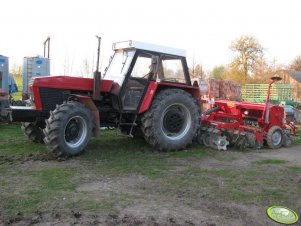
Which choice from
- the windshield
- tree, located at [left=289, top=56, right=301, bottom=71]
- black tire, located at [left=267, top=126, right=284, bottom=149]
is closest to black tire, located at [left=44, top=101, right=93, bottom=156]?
the windshield

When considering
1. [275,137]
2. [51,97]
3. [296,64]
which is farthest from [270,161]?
[296,64]

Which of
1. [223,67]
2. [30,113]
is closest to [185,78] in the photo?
[30,113]

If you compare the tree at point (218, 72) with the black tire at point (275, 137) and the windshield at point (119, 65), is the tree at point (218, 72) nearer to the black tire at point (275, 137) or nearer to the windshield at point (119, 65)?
the black tire at point (275, 137)

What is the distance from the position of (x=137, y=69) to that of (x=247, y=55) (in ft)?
130

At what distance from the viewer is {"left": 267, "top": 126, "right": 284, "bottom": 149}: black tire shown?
907 cm

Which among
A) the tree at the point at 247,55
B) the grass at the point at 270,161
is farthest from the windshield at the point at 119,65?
the tree at the point at 247,55

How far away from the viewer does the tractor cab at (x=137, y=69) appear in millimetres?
7871

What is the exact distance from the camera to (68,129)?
6867mm

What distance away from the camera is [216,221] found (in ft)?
13.8

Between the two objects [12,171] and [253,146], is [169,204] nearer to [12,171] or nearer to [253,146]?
[12,171]

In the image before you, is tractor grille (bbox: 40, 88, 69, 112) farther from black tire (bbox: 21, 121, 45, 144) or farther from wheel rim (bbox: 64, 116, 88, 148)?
black tire (bbox: 21, 121, 45, 144)

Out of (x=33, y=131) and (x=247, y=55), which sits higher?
(x=247, y=55)

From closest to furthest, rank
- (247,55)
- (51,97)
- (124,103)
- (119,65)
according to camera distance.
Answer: (51,97) → (124,103) → (119,65) → (247,55)

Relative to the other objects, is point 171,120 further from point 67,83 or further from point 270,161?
point 67,83
